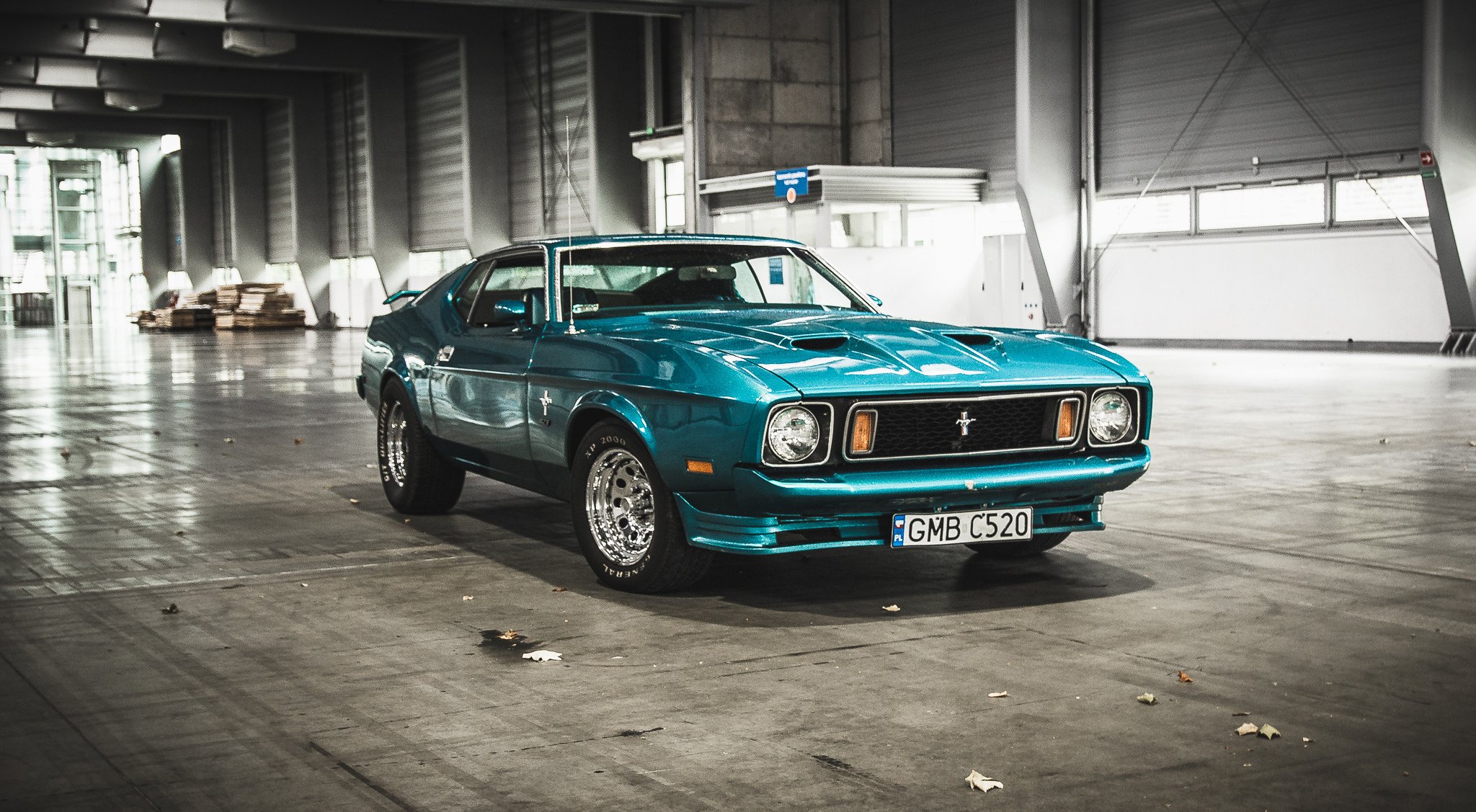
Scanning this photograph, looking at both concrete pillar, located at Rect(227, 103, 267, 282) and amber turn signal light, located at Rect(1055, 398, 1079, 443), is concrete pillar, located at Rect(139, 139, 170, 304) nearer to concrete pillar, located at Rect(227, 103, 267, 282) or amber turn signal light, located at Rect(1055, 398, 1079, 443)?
concrete pillar, located at Rect(227, 103, 267, 282)

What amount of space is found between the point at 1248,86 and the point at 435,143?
86.1ft

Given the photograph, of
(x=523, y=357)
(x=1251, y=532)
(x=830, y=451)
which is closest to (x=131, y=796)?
(x=830, y=451)

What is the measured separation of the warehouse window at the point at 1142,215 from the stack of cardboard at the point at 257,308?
104 feet

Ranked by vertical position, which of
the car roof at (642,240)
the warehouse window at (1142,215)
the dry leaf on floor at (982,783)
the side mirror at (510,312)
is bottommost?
the dry leaf on floor at (982,783)

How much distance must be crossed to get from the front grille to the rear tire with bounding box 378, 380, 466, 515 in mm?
3024

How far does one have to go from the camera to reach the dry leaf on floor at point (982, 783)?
135 inches

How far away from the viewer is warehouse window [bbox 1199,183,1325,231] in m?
25.0

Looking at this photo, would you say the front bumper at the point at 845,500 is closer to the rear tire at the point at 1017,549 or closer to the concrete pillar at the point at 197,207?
the rear tire at the point at 1017,549

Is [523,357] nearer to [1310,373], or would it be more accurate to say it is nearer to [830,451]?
[830,451]

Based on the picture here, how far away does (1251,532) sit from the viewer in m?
7.01

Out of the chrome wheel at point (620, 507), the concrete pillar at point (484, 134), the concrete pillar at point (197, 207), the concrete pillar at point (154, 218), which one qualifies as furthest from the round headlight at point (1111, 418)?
the concrete pillar at point (154, 218)

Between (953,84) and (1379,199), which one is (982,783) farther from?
(953,84)

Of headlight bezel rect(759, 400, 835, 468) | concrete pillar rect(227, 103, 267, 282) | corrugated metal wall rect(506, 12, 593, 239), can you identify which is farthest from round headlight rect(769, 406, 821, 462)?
concrete pillar rect(227, 103, 267, 282)

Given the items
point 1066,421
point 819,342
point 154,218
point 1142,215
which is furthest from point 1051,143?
point 154,218
